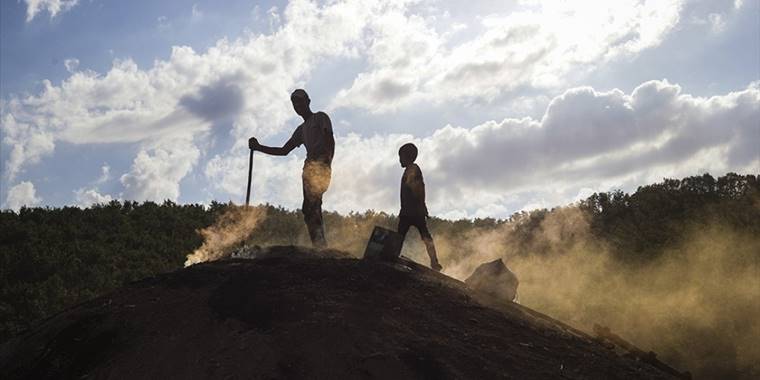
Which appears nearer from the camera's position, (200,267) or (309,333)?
(309,333)

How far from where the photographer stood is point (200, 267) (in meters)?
9.30

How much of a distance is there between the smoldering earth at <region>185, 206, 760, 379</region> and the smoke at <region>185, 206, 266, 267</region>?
3.0 inches

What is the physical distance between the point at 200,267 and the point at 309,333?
2885 millimetres

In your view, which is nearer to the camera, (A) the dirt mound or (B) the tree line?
(A) the dirt mound

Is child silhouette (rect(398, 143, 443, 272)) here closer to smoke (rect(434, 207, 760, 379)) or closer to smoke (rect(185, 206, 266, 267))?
smoke (rect(185, 206, 266, 267))

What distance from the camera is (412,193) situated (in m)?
11.2

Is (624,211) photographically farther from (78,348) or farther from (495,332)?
(78,348)

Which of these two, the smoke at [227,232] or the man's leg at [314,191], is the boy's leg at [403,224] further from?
the smoke at [227,232]

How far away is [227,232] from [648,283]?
10.7m

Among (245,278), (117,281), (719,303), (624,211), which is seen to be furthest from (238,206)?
(245,278)

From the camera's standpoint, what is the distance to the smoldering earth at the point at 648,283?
13.9 metres

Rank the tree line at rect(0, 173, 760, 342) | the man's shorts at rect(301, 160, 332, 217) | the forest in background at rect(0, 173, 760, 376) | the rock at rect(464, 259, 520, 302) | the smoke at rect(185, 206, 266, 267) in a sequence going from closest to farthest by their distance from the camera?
the rock at rect(464, 259, 520, 302), the man's shorts at rect(301, 160, 332, 217), the smoke at rect(185, 206, 266, 267), the forest in background at rect(0, 173, 760, 376), the tree line at rect(0, 173, 760, 342)

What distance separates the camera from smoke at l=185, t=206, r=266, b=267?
14336mm

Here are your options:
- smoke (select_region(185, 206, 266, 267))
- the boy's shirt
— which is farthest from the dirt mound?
smoke (select_region(185, 206, 266, 267))
